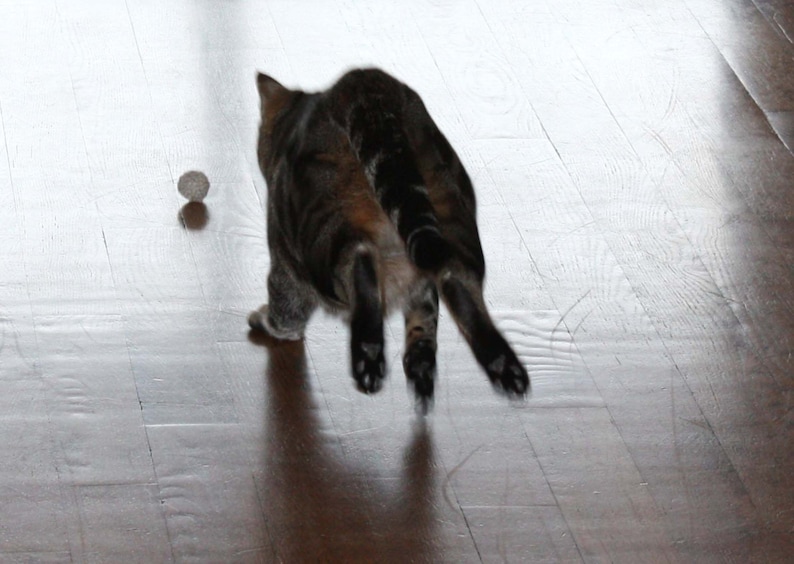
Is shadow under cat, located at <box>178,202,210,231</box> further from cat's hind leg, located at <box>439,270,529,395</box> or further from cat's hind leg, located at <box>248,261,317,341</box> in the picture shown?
cat's hind leg, located at <box>439,270,529,395</box>

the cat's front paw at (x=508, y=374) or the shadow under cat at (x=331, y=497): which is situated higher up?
the cat's front paw at (x=508, y=374)

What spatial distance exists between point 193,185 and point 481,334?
4.39 ft

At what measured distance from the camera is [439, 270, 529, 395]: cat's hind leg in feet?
8.05

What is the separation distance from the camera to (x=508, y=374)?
8.04 feet

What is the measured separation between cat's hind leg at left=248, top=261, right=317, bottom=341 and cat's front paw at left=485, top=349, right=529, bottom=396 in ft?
2.08

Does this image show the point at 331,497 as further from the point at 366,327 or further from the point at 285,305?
the point at 285,305

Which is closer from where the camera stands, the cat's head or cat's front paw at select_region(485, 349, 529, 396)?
cat's front paw at select_region(485, 349, 529, 396)

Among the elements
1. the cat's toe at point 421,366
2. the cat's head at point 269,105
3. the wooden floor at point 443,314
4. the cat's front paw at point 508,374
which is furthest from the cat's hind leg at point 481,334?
the cat's head at point 269,105

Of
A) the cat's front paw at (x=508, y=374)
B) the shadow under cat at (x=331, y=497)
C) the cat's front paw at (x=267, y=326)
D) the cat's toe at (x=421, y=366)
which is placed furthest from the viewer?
the cat's front paw at (x=267, y=326)

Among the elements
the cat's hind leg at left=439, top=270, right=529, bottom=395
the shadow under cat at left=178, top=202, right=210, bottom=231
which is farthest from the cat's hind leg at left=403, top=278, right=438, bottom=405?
the shadow under cat at left=178, top=202, right=210, bottom=231

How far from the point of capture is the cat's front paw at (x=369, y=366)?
2.49 meters

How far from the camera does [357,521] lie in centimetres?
265

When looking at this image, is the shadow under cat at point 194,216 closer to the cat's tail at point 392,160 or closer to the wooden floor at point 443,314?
the wooden floor at point 443,314

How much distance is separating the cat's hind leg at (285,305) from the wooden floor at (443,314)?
0.06m
